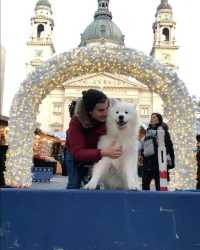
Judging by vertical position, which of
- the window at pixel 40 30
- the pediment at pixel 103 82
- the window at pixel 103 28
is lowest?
the pediment at pixel 103 82

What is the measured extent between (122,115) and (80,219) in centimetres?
75

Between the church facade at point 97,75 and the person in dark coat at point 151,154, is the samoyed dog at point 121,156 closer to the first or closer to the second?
the person in dark coat at point 151,154

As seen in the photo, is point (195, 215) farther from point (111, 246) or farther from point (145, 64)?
point (145, 64)

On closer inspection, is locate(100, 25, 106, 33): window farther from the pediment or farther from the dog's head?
the dog's head

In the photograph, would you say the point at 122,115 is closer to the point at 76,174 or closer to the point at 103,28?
the point at 76,174

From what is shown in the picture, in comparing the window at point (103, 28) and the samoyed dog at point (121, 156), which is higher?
the window at point (103, 28)

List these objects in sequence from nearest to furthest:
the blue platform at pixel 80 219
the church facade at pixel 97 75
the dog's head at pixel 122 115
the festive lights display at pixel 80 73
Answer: the blue platform at pixel 80 219 → the dog's head at pixel 122 115 → the festive lights display at pixel 80 73 → the church facade at pixel 97 75

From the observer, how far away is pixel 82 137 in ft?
10.3

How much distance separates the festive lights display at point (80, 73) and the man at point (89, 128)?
4734mm

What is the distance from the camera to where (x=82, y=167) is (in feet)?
11.6

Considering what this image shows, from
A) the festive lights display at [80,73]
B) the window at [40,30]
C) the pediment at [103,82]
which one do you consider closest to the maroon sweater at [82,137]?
the festive lights display at [80,73]

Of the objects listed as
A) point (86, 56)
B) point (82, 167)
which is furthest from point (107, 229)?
point (86, 56)

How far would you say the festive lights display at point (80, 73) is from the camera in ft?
25.6

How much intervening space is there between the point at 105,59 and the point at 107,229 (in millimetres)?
5584
